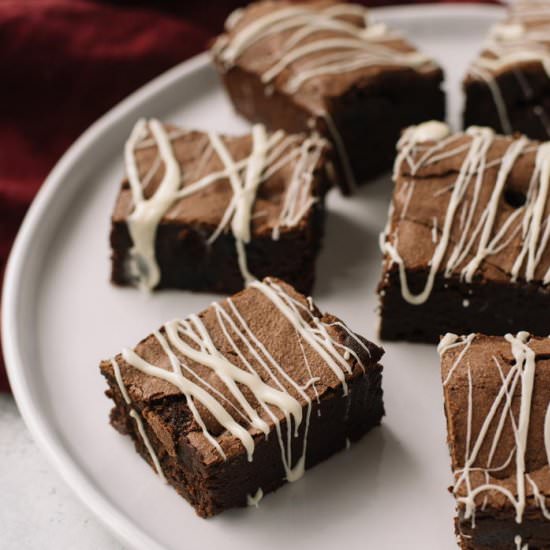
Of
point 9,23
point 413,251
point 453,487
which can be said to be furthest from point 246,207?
point 9,23

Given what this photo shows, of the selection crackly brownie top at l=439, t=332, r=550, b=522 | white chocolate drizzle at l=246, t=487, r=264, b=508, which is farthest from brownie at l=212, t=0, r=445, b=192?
white chocolate drizzle at l=246, t=487, r=264, b=508

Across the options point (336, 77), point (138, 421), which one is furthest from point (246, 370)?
point (336, 77)

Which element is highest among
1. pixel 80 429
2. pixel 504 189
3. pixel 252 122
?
pixel 504 189

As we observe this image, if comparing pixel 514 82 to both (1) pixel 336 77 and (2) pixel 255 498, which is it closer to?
(1) pixel 336 77

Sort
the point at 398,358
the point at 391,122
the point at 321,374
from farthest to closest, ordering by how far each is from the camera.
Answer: the point at 391,122
the point at 398,358
the point at 321,374

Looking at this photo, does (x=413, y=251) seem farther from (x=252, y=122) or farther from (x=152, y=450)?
(x=252, y=122)

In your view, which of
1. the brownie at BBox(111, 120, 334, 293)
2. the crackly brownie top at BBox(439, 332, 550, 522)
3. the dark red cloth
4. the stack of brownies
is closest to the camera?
the crackly brownie top at BBox(439, 332, 550, 522)

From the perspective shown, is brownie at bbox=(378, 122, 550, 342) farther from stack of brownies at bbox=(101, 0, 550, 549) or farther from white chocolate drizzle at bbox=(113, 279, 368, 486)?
white chocolate drizzle at bbox=(113, 279, 368, 486)
